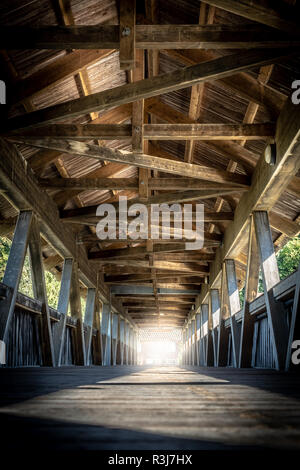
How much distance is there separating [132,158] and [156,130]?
0.83m

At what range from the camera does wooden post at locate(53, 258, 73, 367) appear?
32.3 feet

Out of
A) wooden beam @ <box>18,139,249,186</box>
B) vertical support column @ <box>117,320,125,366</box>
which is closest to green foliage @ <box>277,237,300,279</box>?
vertical support column @ <box>117,320,125,366</box>

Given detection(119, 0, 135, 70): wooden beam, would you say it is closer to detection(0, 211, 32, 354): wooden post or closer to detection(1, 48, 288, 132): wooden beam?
detection(1, 48, 288, 132): wooden beam

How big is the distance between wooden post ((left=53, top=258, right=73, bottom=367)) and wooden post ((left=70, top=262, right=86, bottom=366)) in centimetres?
27

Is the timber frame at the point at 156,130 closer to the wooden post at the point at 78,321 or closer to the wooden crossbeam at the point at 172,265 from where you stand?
the wooden post at the point at 78,321

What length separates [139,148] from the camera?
7125 mm

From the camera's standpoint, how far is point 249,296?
8.48 metres

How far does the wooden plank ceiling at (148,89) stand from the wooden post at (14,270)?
1.24 meters

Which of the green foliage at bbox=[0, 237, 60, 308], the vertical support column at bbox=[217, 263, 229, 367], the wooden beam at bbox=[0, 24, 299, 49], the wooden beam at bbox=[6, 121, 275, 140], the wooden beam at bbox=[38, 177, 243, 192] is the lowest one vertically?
the vertical support column at bbox=[217, 263, 229, 367]

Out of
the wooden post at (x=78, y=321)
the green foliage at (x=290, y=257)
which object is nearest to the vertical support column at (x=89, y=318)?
the wooden post at (x=78, y=321)

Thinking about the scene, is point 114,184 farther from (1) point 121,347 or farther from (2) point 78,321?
(1) point 121,347

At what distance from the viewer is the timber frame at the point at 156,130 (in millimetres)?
4859
